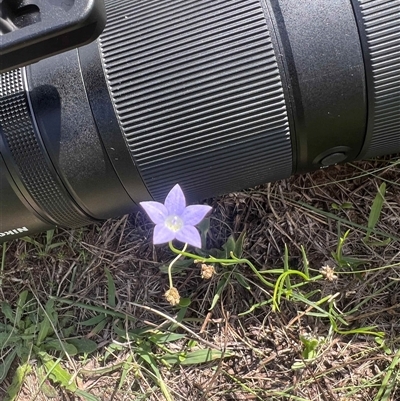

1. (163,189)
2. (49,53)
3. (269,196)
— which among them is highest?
(49,53)

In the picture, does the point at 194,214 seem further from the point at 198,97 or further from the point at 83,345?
the point at 83,345

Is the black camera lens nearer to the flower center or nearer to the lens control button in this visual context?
the lens control button

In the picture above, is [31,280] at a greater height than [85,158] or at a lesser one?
lesser

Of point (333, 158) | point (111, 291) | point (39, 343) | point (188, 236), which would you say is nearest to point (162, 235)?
point (188, 236)

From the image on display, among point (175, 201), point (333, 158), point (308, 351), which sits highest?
point (175, 201)

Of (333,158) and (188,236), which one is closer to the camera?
(188,236)

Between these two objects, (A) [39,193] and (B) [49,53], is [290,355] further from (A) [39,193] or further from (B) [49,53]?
(B) [49,53]

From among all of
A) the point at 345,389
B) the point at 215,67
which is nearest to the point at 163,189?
the point at 215,67
